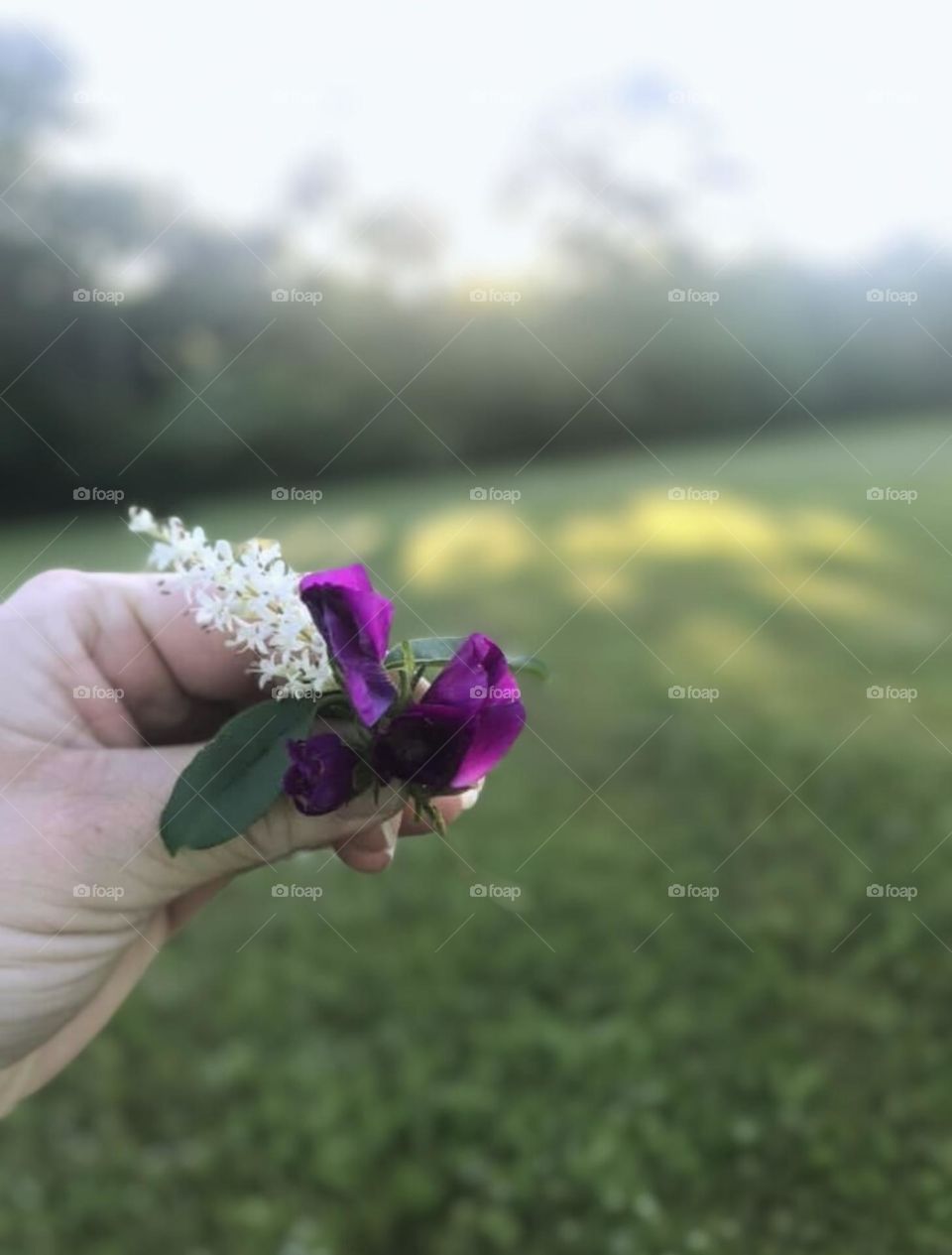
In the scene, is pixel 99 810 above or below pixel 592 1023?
above

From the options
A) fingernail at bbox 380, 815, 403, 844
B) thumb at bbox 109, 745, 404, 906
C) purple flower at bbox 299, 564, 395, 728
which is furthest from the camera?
fingernail at bbox 380, 815, 403, 844

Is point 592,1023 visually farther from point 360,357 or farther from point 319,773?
point 360,357

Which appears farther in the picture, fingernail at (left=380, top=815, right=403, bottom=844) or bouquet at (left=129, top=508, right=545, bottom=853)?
fingernail at (left=380, top=815, right=403, bottom=844)

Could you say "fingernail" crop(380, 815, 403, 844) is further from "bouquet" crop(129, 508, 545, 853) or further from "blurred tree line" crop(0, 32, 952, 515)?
"blurred tree line" crop(0, 32, 952, 515)

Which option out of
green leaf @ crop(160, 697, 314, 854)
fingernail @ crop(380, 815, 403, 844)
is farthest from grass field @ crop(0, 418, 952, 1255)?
green leaf @ crop(160, 697, 314, 854)

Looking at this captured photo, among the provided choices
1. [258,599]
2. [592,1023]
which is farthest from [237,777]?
[592,1023]
